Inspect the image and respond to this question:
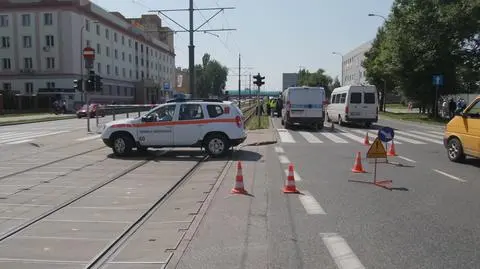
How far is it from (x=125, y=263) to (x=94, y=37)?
71920mm

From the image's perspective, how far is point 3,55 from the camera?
69312 mm

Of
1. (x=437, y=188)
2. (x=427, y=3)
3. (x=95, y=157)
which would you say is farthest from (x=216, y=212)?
(x=427, y=3)

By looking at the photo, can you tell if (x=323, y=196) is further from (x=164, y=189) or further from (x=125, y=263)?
(x=125, y=263)

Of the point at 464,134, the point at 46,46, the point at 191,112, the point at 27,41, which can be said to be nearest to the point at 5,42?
the point at 27,41

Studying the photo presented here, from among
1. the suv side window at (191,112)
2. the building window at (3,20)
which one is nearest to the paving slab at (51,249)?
the suv side window at (191,112)

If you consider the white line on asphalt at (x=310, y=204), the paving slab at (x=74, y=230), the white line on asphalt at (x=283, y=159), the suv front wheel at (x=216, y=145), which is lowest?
the white line on asphalt at (x=283, y=159)

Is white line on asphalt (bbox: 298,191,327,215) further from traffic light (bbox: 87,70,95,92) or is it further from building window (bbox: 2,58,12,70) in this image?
building window (bbox: 2,58,12,70)

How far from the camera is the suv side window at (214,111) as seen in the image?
52.8ft

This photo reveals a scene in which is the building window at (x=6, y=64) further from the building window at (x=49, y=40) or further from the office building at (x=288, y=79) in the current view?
the office building at (x=288, y=79)

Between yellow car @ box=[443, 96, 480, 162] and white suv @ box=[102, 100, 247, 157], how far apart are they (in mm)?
5891

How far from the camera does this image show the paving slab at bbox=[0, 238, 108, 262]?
581 centimetres

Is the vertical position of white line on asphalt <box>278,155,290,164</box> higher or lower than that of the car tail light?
lower

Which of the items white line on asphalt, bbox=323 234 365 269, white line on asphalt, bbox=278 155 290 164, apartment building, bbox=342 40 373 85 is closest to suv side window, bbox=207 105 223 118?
white line on asphalt, bbox=278 155 290 164

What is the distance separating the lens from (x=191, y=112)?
16.2 metres
